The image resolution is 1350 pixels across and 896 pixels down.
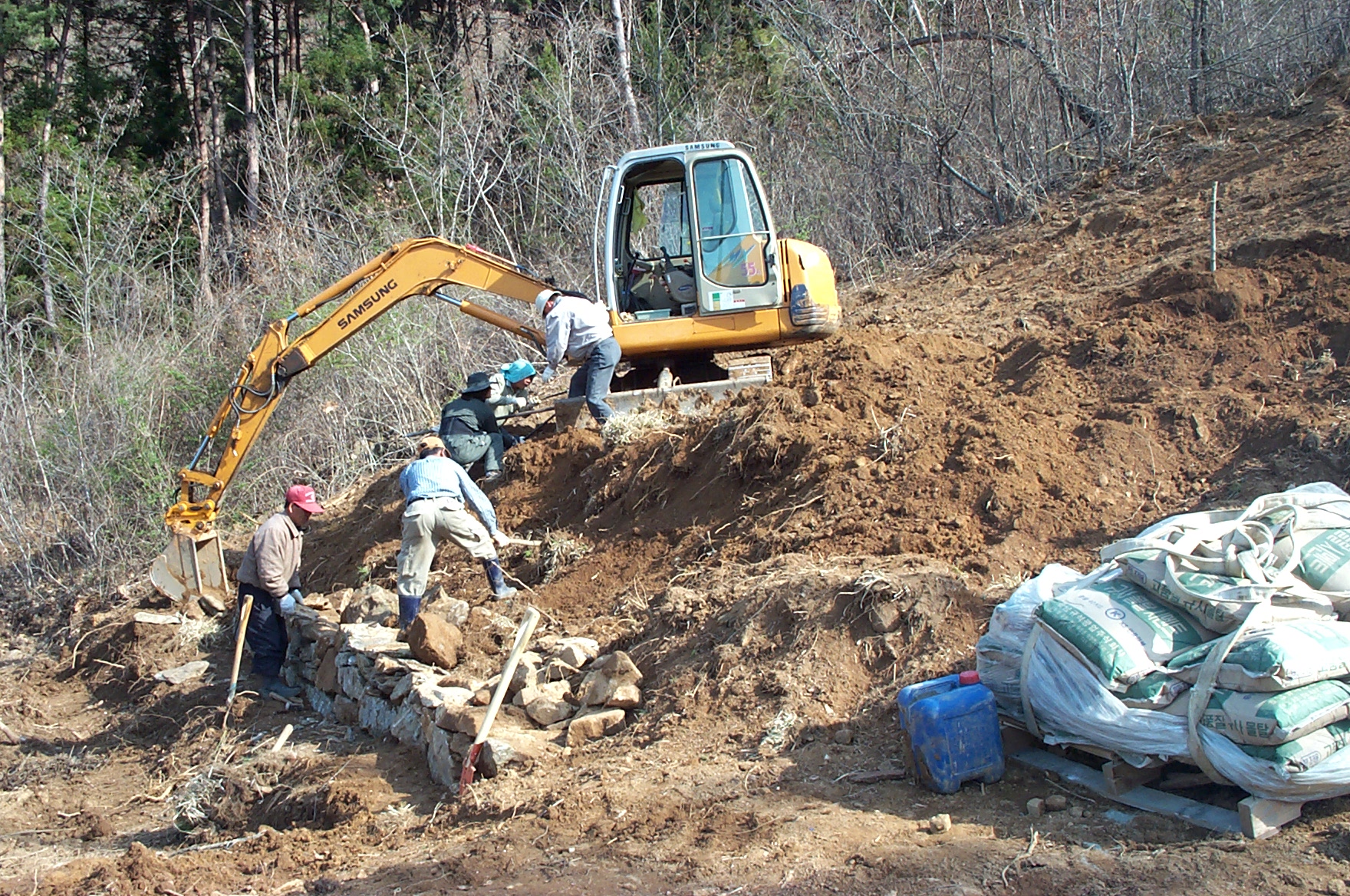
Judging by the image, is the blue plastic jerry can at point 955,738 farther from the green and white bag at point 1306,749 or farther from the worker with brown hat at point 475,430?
the worker with brown hat at point 475,430

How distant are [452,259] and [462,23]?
15516mm

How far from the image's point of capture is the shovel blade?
5.89 m

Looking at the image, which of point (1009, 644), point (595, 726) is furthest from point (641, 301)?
point (1009, 644)

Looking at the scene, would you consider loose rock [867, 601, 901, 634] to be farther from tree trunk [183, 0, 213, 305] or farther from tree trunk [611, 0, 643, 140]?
tree trunk [183, 0, 213, 305]

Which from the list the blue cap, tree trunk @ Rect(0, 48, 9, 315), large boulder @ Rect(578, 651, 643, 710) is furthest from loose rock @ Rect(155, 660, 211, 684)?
tree trunk @ Rect(0, 48, 9, 315)

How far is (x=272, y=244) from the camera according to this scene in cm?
1759

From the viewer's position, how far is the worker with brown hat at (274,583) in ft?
28.2

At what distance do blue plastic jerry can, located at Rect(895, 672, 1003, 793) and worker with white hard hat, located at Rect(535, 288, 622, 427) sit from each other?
5.33 metres

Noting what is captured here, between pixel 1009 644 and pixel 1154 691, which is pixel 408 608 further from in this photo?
pixel 1154 691

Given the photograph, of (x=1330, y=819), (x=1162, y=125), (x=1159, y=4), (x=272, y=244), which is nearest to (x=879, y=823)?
(x=1330, y=819)

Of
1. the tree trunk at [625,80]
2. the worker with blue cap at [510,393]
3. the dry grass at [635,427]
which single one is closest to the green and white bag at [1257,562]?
the dry grass at [635,427]

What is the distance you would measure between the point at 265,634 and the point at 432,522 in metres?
1.86

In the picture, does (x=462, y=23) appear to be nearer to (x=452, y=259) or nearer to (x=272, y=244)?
(x=272, y=244)

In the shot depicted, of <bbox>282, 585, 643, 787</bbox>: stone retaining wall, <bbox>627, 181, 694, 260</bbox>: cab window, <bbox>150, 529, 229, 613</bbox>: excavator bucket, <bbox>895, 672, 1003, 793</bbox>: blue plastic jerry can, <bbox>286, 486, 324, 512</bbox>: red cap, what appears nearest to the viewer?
<bbox>895, 672, 1003, 793</bbox>: blue plastic jerry can
